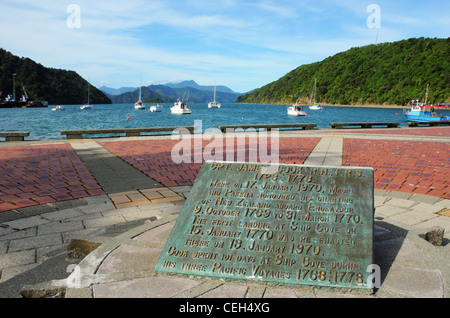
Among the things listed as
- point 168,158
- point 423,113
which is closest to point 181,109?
point 423,113

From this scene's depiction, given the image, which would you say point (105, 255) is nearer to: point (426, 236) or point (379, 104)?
point (426, 236)

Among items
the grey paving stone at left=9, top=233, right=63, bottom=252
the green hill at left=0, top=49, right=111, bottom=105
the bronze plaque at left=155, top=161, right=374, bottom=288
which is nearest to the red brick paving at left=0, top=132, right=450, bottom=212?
the grey paving stone at left=9, top=233, right=63, bottom=252

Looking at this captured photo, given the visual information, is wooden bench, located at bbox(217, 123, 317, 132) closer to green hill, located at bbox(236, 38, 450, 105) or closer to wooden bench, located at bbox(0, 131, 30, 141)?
wooden bench, located at bbox(0, 131, 30, 141)

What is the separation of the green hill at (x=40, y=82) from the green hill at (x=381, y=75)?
75.1 metres

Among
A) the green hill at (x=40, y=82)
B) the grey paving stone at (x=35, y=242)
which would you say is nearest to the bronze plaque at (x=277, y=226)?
the grey paving stone at (x=35, y=242)

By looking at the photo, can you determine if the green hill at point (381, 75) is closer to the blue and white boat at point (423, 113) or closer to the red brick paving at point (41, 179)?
the blue and white boat at point (423, 113)

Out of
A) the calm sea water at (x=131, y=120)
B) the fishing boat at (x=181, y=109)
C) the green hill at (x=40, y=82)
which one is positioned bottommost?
the calm sea water at (x=131, y=120)

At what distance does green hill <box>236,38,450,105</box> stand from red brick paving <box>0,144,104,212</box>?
302ft

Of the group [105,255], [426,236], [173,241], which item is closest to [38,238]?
[105,255]

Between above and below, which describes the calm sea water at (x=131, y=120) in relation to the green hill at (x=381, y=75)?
below

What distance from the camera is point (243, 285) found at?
2.42m

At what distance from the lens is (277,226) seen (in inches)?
109

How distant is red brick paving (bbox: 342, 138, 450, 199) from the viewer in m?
5.71

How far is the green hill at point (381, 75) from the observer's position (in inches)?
3445
